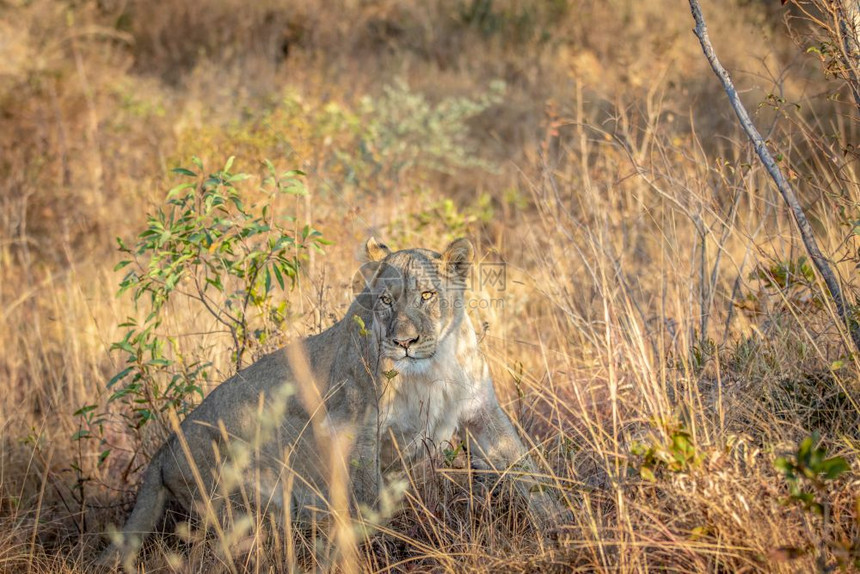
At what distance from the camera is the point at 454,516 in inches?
175

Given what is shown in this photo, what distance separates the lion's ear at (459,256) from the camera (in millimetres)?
4609

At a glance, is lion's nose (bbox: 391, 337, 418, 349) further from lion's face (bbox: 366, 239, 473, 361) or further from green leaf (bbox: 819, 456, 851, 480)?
green leaf (bbox: 819, 456, 851, 480)

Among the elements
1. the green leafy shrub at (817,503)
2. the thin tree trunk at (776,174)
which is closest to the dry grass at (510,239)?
the green leafy shrub at (817,503)

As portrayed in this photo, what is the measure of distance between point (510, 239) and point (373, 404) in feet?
17.3

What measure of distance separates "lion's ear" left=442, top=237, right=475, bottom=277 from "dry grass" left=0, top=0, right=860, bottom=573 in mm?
280

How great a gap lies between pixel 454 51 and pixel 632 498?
45.0 feet

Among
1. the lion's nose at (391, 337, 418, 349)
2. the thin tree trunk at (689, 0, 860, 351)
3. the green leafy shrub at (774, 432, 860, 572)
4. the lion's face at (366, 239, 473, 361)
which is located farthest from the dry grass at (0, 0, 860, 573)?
the lion's nose at (391, 337, 418, 349)

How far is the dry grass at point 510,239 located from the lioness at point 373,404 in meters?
0.20

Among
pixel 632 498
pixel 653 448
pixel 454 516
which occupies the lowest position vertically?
pixel 454 516

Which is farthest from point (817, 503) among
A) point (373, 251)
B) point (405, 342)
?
point (373, 251)

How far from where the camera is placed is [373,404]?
4453mm

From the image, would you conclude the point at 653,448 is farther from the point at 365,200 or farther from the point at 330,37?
the point at 330,37

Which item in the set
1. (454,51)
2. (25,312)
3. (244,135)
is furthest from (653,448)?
(454,51)

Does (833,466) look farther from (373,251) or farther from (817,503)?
(373,251)
